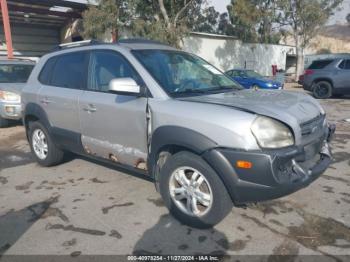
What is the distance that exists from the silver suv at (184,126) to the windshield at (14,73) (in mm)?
4568

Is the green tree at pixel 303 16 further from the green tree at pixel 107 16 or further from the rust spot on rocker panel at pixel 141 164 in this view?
the rust spot on rocker panel at pixel 141 164

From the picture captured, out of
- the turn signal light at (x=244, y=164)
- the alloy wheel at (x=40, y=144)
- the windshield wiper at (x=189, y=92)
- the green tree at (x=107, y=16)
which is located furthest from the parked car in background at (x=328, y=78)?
the turn signal light at (x=244, y=164)

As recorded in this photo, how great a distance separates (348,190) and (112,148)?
9.55 feet

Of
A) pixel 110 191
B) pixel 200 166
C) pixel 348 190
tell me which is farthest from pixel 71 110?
pixel 348 190

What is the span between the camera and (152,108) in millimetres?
3521

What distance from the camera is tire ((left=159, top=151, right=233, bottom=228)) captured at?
3.12 meters

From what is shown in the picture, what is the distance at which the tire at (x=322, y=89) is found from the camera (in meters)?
13.7

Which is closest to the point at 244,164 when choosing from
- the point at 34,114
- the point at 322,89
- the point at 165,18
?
the point at 34,114

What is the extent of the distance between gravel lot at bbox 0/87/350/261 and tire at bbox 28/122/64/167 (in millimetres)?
379

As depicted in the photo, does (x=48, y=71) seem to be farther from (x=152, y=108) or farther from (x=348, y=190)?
(x=348, y=190)

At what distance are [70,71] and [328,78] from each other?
38.4 feet

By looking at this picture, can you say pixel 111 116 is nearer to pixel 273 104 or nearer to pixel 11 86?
pixel 273 104

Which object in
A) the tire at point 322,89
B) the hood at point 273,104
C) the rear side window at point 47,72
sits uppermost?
the rear side window at point 47,72

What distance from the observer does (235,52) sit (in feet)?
91.2
